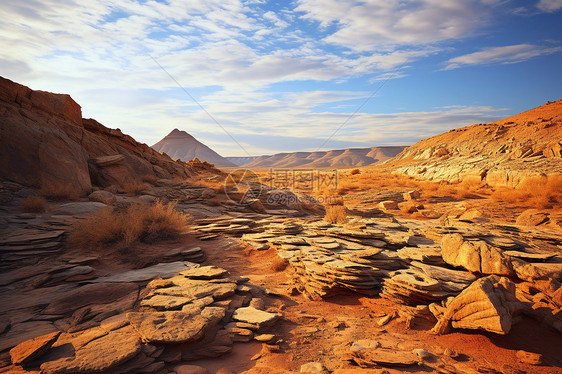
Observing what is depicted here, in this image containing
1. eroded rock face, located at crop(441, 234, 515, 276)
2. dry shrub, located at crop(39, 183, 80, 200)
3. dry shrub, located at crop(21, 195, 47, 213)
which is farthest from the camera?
dry shrub, located at crop(39, 183, 80, 200)

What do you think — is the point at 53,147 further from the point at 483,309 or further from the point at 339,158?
the point at 339,158

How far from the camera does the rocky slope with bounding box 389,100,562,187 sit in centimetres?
1530

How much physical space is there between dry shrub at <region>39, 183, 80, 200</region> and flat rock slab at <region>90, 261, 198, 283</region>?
6.43 meters

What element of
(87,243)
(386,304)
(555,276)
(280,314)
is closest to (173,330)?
(280,314)

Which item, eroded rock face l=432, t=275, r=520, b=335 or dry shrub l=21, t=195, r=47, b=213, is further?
dry shrub l=21, t=195, r=47, b=213

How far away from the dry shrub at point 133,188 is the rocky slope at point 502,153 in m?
19.7

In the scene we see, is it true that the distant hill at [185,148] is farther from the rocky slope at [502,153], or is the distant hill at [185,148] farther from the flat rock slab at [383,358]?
the flat rock slab at [383,358]

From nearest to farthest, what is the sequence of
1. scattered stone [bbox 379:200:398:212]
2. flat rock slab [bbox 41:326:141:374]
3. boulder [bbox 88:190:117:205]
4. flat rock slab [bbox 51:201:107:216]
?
flat rock slab [bbox 41:326:141:374]
flat rock slab [bbox 51:201:107:216]
boulder [bbox 88:190:117:205]
scattered stone [bbox 379:200:398:212]

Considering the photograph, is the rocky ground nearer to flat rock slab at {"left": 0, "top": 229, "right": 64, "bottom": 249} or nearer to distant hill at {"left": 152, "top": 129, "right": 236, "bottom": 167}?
flat rock slab at {"left": 0, "top": 229, "right": 64, "bottom": 249}

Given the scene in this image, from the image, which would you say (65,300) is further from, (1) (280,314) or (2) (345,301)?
(2) (345,301)

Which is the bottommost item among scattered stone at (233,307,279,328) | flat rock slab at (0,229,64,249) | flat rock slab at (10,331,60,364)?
scattered stone at (233,307,279,328)

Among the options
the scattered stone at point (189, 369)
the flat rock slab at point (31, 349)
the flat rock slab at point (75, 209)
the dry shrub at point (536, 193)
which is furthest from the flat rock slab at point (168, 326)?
the dry shrub at point (536, 193)

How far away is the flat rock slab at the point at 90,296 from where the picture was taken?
4.02 metres

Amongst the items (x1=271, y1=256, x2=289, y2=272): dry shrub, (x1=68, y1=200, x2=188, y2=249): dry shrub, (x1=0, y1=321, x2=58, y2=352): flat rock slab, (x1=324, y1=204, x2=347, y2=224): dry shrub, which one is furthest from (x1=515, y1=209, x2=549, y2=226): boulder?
(x1=0, y1=321, x2=58, y2=352): flat rock slab
